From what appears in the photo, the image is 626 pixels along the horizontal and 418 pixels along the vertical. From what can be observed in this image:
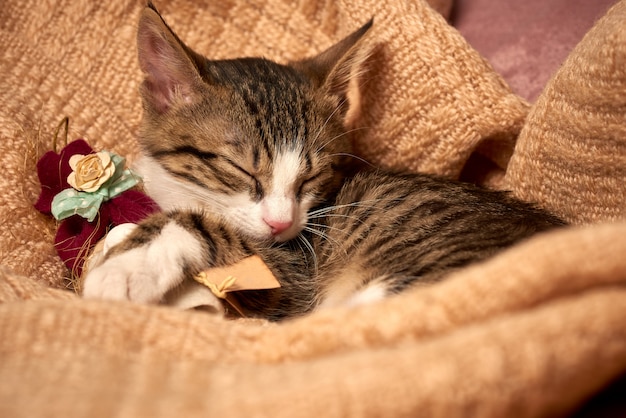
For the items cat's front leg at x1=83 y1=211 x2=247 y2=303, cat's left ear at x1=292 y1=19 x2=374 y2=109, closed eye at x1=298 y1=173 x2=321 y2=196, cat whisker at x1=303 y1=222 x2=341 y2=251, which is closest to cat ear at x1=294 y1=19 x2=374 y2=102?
cat's left ear at x1=292 y1=19 x2=374 y2=109

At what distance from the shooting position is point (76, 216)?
130 cm

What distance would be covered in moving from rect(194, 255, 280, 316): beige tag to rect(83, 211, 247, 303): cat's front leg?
0.02m

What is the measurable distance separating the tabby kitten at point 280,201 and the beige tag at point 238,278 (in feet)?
0.08

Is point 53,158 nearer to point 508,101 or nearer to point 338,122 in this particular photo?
point 338,122

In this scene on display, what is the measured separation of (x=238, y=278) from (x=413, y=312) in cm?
45

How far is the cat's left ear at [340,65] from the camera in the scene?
53.7 inches

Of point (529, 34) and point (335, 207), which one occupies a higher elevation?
point (529, 34)

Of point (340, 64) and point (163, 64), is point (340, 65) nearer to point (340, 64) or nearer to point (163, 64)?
point (340, 64)

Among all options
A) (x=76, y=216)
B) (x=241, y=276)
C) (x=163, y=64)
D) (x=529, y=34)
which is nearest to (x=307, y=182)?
(x=241, y=276)

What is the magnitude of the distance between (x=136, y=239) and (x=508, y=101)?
0.94m

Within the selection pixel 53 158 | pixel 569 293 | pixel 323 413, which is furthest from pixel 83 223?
pixel 569 293

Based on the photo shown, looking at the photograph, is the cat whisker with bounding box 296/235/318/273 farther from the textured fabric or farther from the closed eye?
the textured fabric

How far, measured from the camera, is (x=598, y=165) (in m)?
1.19

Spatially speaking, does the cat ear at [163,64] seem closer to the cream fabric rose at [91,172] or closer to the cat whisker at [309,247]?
Answer: the cream fabric rose at [91,172]
